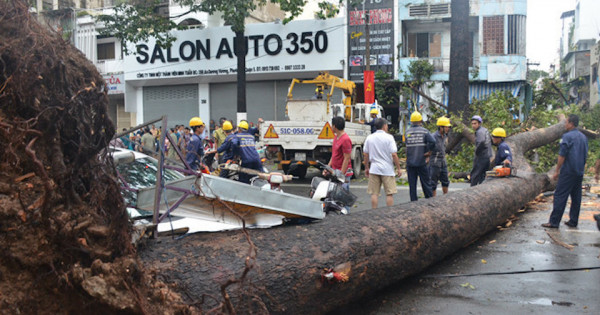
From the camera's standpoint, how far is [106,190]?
2.95 meters

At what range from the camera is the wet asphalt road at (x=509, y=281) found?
4.59 meters

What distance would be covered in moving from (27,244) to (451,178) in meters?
12.5

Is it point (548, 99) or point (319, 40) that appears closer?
point (548, 99)

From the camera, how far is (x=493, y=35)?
82.0ft

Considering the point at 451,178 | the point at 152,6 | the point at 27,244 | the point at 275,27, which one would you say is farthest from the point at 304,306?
the point at 275,27

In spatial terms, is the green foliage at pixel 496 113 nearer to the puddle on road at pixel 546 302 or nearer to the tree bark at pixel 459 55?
the tree bark at pixel 459 55

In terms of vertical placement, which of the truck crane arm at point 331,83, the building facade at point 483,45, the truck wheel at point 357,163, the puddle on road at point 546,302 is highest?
the building facade at point 483,45

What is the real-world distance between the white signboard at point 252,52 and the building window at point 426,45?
3627mm

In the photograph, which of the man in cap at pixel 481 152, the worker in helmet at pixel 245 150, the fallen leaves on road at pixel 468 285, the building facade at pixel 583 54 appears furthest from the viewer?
the building facade at pixel 583 54

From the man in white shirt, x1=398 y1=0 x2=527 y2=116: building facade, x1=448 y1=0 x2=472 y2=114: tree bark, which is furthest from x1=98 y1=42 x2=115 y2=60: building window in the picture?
the man in white shirt

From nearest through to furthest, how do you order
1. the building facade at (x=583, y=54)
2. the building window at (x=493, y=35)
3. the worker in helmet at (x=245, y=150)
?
1. the worker in helmet at (x=245, y=150)
2. the building window at (x=493, y=35)
3. the building facade at (x=583, y=54)

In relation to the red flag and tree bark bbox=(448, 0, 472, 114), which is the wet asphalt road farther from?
the red flag

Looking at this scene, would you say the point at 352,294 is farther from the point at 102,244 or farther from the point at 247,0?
the point at 247,0

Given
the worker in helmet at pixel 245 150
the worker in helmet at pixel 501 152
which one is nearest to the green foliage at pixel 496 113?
the worker in helmet at pixel 501 152
